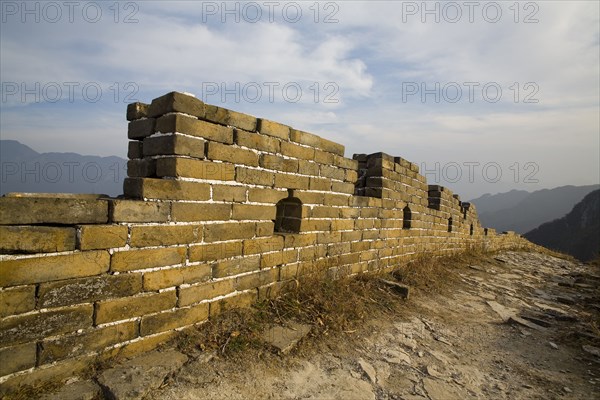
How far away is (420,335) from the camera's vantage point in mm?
3160

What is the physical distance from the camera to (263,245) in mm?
3014

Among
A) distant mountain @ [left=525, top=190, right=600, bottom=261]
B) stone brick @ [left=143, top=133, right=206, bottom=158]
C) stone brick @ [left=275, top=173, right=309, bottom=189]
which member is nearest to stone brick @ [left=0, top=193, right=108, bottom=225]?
stone brick @ [left=143, top=133, right=206, bottom=158]

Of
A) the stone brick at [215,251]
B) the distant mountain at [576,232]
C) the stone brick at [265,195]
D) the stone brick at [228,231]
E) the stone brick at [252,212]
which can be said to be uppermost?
the stone brick at [265,195]

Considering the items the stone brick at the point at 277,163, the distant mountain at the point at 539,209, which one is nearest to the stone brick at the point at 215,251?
the stone brick at the point at 277,163

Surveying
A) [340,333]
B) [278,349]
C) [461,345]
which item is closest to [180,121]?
[278,349]

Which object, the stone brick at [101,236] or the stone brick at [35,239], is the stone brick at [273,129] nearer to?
the stone brick at [101,236]

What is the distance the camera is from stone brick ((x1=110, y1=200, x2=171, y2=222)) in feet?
6.60

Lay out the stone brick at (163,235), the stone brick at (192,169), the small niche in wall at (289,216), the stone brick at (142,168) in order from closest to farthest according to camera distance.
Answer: the stone brick at (163,235) → the stone brick at (192,169) → the stone brick at (142,168) → the small niche in wall at (289,216)

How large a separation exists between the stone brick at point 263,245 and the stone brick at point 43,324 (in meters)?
1.28

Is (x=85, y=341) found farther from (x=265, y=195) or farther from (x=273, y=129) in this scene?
(x=273, y=129)

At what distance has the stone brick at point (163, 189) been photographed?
85.7 inches

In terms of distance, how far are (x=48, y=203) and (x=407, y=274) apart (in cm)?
457

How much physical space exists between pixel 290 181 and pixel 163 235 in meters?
1.44

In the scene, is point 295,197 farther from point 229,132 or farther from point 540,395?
point 540,395
